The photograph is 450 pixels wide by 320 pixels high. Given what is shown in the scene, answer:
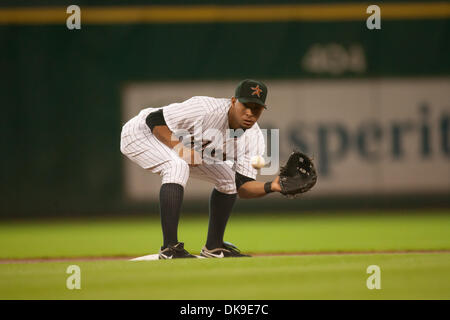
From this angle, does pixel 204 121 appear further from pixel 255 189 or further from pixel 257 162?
pixel 255 189

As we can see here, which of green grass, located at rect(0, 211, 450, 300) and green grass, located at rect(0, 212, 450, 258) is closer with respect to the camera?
green grass, located at rect(0, 211, 450, 300)

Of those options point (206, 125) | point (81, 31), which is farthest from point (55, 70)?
point (206, 125)

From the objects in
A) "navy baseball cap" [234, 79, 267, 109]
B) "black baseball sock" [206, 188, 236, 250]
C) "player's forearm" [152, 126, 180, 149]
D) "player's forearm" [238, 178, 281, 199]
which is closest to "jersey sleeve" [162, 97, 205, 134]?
"player's forearm" [152, 126, 180, 149]

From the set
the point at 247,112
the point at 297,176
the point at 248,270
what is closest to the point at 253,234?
the point at 297,176

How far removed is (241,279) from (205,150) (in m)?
1.38

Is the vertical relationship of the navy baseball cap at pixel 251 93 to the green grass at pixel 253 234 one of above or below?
above

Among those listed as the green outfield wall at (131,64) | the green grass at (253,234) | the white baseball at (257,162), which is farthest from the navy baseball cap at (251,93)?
the green outfield wall at (131,64)

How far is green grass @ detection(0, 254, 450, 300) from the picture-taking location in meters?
3.04

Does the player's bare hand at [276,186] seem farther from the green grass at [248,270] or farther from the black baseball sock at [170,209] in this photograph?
the black baseball sock at [170,209]

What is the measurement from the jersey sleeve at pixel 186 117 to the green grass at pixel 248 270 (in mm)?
916

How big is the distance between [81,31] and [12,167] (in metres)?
1.93

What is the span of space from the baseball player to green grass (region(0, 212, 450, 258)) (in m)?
0.98

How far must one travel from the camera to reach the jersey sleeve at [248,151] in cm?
447

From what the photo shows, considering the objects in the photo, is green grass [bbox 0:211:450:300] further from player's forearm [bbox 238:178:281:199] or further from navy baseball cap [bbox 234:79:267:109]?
navy baseball cap [bbox 234:79:267:109]
